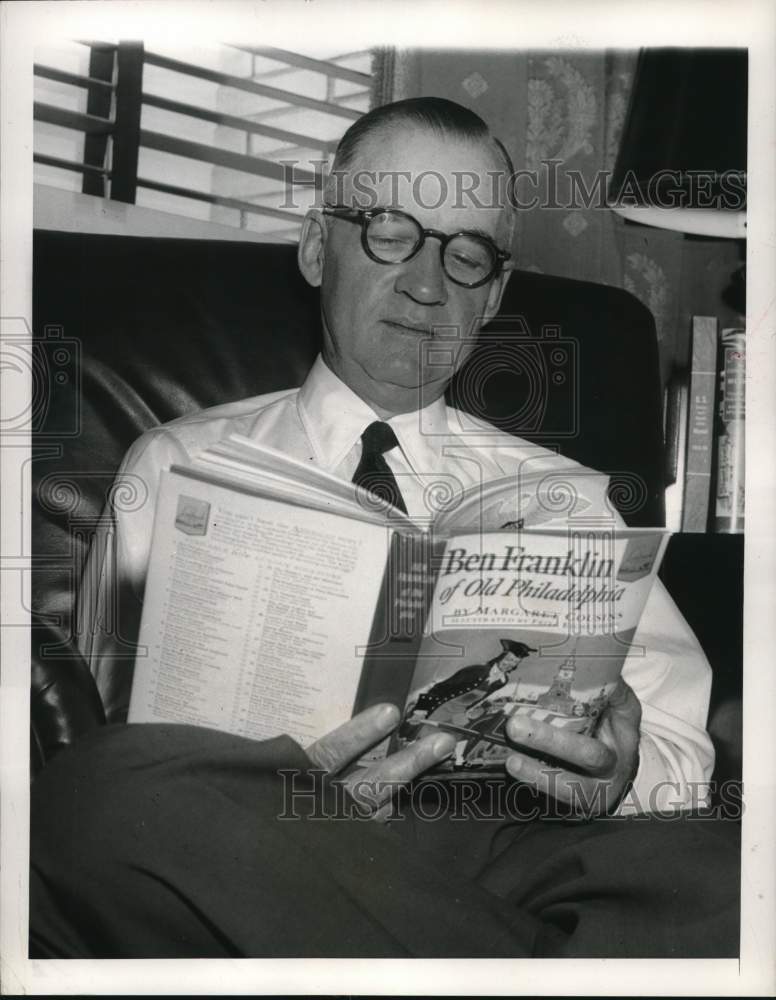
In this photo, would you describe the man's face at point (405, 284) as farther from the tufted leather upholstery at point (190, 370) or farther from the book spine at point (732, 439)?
the book spine at point (732, 439)

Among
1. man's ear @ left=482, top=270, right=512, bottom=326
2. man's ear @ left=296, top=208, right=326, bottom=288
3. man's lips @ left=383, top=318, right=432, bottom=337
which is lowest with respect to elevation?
man's lips @ left=383, top=318, right=432, bottom=337

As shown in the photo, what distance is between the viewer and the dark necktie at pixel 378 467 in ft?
3.67

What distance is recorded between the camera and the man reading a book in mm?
1084

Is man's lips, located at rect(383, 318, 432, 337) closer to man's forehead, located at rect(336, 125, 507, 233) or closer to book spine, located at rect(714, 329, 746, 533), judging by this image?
man's forehead, located at rect(336, 125, 507, 233)

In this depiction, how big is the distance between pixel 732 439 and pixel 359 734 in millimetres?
546

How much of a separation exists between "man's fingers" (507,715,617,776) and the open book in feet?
0.04

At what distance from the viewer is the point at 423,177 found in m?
1.10

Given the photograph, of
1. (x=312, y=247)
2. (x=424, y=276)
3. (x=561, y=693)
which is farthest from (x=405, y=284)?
(x=561, y=693)

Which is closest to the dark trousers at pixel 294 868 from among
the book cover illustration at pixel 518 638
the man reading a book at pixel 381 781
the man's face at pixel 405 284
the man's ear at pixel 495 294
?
the man reading a book at pixel 381 781

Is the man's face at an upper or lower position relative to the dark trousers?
upper

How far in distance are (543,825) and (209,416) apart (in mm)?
581

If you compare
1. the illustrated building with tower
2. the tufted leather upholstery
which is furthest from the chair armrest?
the illustrated building with tower

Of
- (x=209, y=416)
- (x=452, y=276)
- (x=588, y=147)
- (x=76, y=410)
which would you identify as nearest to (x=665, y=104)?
(x=588, y=147)

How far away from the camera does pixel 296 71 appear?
3.78 feet
